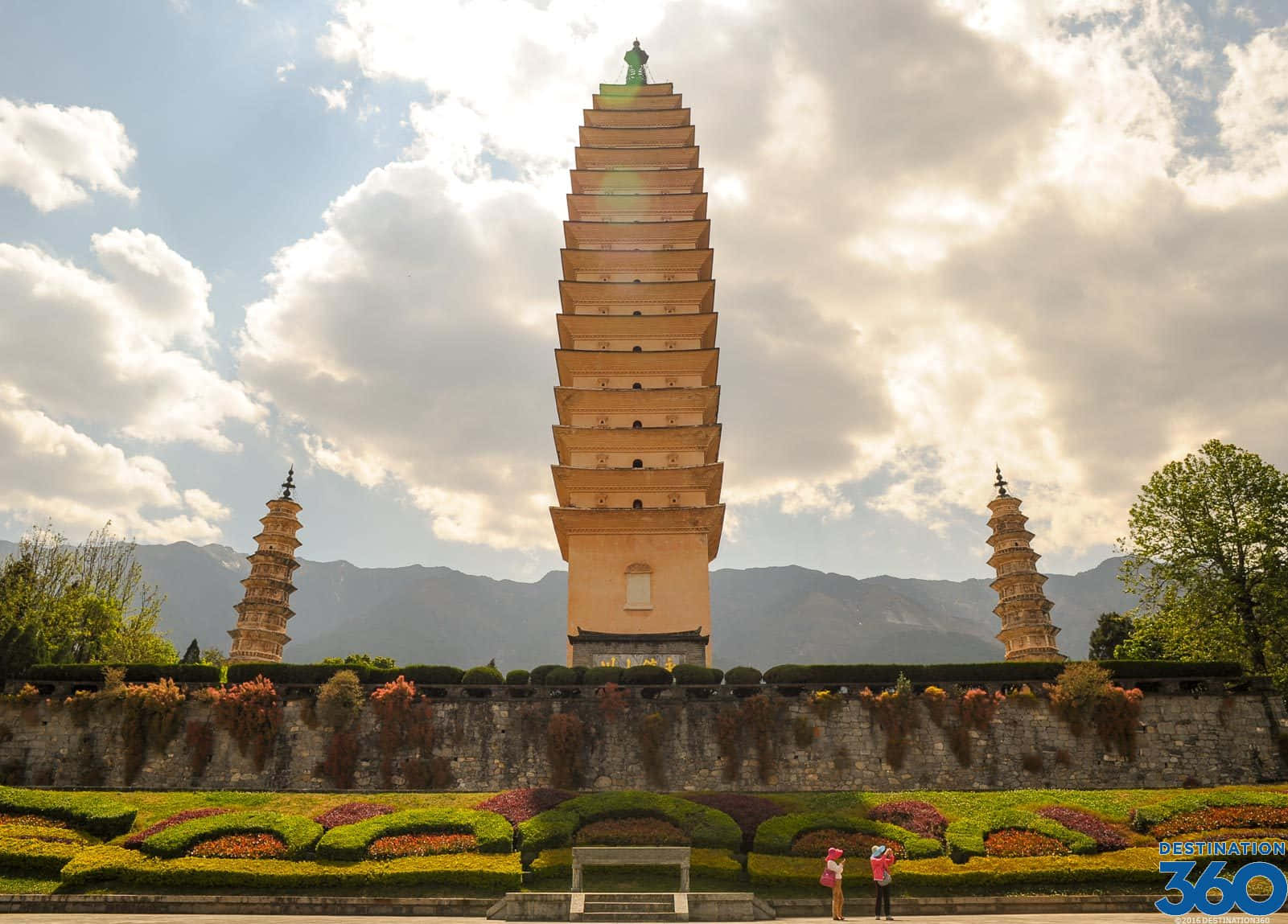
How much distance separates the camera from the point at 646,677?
89.0 feet

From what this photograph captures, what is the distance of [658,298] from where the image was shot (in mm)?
43562

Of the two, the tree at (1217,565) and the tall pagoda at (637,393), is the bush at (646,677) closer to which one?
the tall pagoda at (637,393)

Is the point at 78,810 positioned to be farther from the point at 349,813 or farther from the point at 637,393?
the point at 637,393

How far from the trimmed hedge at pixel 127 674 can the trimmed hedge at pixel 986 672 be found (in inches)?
768

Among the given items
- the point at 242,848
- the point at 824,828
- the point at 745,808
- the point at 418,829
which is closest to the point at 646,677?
the point at 745,808

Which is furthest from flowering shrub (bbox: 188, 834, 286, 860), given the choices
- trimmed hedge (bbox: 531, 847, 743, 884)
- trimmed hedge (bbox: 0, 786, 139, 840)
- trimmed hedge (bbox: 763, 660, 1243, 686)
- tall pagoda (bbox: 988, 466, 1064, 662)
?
tall pagoda (bbox: 988, 466, 1064, 662)

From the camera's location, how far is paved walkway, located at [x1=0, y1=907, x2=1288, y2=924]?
15.4 metres

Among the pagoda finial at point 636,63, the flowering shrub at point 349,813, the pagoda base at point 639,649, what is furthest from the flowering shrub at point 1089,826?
the pagoda finial at point 636,63

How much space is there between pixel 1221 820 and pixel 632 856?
15.3m

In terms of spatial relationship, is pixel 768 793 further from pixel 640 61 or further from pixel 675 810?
pixel 640 61

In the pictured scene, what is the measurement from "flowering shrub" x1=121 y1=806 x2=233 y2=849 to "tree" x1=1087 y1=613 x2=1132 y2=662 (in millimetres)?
53673

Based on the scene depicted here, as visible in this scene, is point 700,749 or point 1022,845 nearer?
point 1022,845

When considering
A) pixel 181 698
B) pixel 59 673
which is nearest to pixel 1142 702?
pixel 181 698

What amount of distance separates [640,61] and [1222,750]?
56.8 metres
